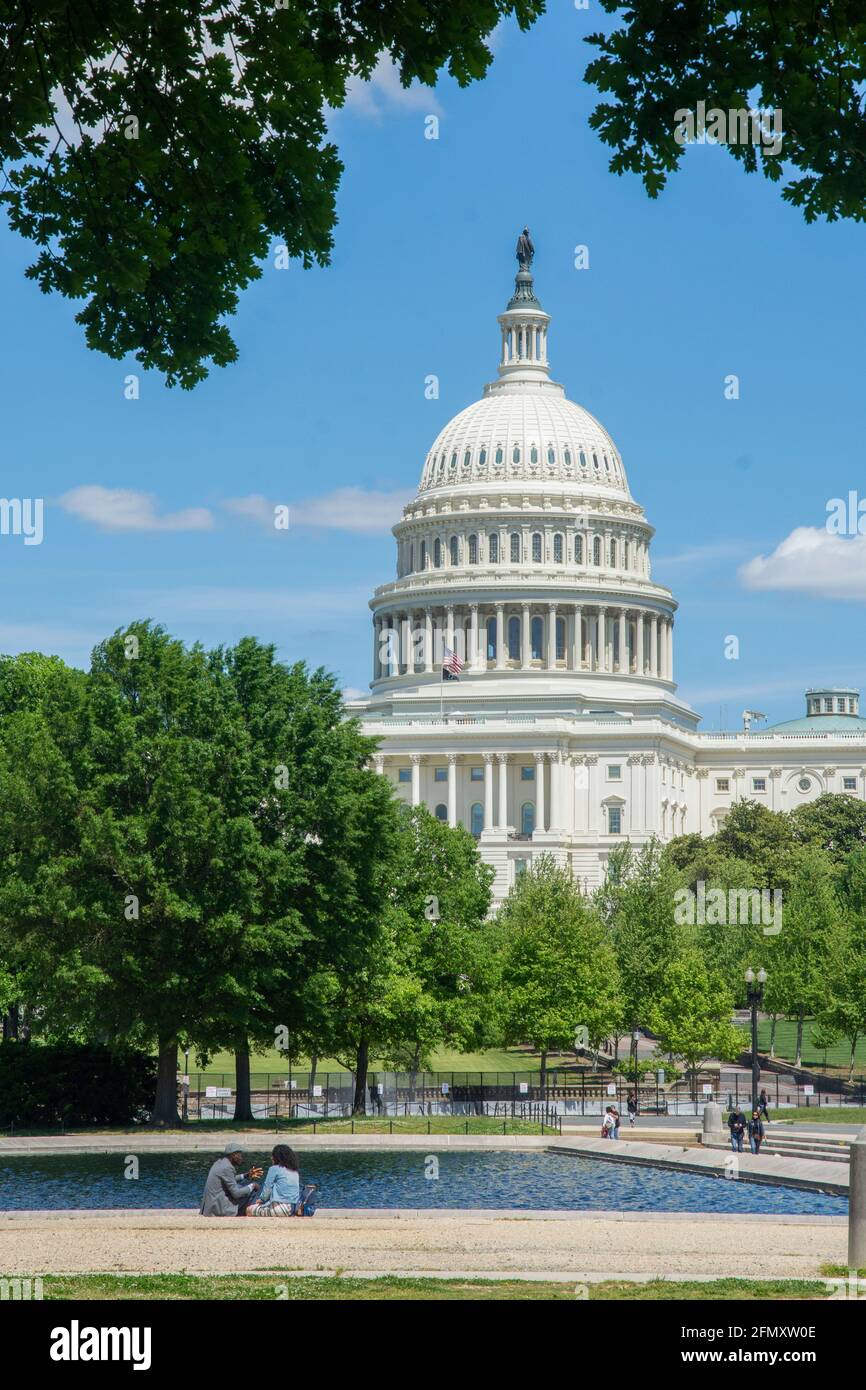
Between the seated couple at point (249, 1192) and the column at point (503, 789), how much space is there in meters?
113

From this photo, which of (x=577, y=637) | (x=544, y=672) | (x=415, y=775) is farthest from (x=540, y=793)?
(x=577, y=637)

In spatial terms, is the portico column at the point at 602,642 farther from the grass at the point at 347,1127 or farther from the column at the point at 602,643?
the grass at the point at 347,1127

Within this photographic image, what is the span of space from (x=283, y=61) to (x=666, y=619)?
5917 inches

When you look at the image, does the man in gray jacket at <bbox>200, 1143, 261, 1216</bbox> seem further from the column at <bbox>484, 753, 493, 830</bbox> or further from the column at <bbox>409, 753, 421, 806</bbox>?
the column at <bbox>409, 753, 421, 806</bbox>

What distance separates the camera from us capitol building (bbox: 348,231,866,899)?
142m

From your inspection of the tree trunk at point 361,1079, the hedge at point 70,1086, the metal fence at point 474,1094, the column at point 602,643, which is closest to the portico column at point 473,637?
the column at point 602,643

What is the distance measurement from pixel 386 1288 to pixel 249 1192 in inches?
336

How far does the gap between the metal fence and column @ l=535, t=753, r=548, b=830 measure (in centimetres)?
7064

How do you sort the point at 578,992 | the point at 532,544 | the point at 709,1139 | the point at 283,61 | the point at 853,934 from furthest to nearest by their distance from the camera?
the point at 532,544 → the point at 853,934 → the point at 578,992 → the point at 709,1139 → the point at 283,61

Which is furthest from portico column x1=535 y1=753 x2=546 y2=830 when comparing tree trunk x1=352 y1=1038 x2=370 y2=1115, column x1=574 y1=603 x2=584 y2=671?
tree trunk x1=352 y1=1038 x2=370 y2=1115

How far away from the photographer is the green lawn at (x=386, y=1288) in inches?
719

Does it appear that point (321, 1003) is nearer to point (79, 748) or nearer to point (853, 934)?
point (79, 748)

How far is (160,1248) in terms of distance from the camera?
2306cm

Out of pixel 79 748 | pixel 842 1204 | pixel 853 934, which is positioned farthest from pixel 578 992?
pixel 842 1204
